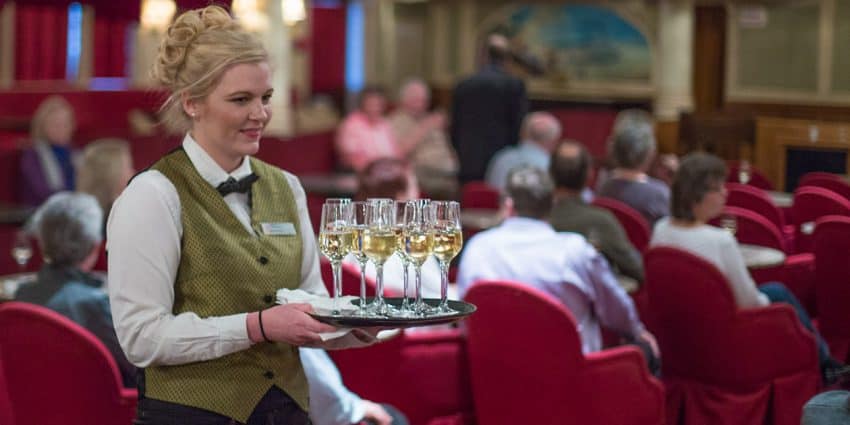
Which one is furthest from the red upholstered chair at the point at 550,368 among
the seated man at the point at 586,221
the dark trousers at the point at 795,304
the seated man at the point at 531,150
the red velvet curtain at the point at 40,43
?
the red velvet curtain at the point at 40,43

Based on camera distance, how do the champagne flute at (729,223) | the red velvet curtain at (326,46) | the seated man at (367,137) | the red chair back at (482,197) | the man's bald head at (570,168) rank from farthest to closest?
the red velvet curtain at (326,46) → the seated man at (367,137) → the red chair back at (482,197) → the man's bald head at (570,168) → the champagne flute at (729,223)

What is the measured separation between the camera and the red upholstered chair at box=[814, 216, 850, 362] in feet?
13.3

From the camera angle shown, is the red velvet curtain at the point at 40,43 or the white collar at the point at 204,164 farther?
the red velvet curtain at the point at 40,43

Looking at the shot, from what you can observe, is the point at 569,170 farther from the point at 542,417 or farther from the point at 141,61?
the point at 141,61

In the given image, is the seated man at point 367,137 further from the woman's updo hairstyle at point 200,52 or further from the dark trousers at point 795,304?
the woman's updo hairstyle at point 200,52

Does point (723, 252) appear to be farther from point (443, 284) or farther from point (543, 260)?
Result: point (443, 284)

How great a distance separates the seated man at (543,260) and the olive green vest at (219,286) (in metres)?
1.96

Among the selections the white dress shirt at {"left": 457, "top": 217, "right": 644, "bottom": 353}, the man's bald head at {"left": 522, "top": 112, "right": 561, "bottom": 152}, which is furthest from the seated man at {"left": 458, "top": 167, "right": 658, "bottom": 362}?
the man's bald head at {"left": 522, "top": 112, "right": 561, "bottom": 152}

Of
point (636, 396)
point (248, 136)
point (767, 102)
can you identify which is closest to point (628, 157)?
point (767, 102)

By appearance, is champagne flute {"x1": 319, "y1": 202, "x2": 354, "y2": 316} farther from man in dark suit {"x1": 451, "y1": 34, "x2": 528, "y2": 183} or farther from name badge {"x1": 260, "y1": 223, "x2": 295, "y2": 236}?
man in dark suit {"x1": 451, "y1": 34, "x2": 528, "y2": 183}

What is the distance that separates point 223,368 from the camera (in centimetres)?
271

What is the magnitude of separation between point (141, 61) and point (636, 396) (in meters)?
13.7

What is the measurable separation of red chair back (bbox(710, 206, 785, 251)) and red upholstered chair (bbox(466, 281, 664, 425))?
3.51ft

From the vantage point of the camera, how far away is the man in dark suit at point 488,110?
912 cm
